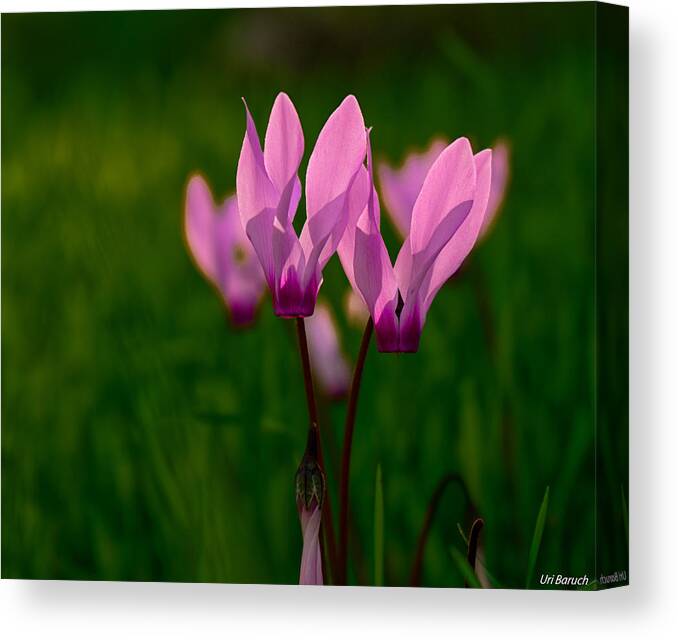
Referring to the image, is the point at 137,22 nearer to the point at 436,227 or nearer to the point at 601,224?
the point at 436,227

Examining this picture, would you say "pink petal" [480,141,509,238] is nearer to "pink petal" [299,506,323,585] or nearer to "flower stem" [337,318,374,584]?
"flower stem" [337,318,374,584]

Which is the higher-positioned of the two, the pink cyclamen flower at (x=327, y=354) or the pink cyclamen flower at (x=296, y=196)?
the pink cyclamen flower at (x=296, y=196)

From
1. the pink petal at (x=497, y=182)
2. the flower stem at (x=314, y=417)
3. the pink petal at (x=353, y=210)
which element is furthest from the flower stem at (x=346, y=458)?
the pink petal at (x=497, y=182)

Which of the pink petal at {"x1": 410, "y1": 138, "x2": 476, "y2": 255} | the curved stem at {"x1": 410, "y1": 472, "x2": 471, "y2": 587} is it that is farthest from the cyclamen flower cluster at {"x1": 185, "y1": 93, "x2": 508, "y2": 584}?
the curved stem at {"x1": 410, "y1": 472, "x2": 471, "y2": 587}

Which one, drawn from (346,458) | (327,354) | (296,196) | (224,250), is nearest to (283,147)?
(296,196)

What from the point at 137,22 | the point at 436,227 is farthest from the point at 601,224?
the point at 137,22

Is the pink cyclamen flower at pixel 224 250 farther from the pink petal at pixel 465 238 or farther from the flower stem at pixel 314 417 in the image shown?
the pink petal at pixel 465 238
